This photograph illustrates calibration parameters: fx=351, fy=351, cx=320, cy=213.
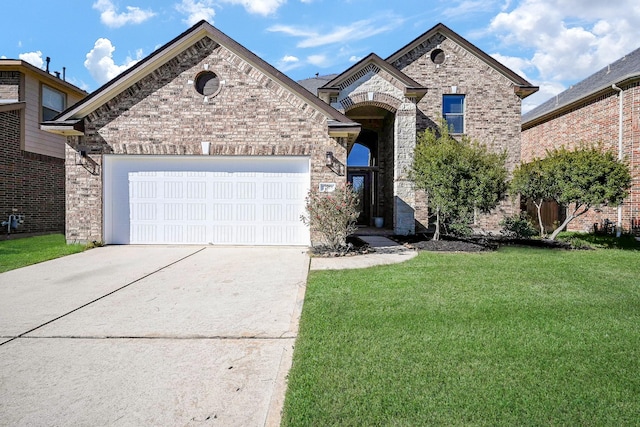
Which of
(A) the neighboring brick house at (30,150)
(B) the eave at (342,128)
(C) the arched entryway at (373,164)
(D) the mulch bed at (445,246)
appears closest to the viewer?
(D) the mulch bed at (445,246)

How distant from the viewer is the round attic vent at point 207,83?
9.66 metres

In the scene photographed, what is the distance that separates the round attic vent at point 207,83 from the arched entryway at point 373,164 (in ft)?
23.0

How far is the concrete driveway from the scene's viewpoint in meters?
2.46

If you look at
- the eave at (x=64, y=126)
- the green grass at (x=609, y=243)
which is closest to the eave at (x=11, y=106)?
the eave at (x=64, y=126)

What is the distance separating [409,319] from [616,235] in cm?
1383

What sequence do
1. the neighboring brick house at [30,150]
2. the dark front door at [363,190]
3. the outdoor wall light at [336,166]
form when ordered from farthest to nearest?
the dark front door at [363,190] < the neighboring brick house at [30,150] < the outdoor wall light at [336,166]

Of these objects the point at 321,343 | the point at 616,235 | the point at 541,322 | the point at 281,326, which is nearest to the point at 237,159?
the point at 281,326

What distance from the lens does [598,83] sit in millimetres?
15445

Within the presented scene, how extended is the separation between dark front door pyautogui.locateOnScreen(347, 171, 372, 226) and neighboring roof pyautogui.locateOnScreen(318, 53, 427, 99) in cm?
494

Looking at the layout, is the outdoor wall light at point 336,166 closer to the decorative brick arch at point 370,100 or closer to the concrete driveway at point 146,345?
the concrete driveway at point 146,345

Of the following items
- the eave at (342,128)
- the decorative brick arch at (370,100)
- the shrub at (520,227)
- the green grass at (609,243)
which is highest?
the decorative brick arch at (370,100)

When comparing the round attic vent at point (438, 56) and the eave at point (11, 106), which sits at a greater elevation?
the round attic vent at point (438, 56)

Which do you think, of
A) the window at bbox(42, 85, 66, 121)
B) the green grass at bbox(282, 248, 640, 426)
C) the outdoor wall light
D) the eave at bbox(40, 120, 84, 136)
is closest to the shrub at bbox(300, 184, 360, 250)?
the outdoor wall light

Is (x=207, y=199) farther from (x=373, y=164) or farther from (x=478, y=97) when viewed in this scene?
(x=478, y=97)
